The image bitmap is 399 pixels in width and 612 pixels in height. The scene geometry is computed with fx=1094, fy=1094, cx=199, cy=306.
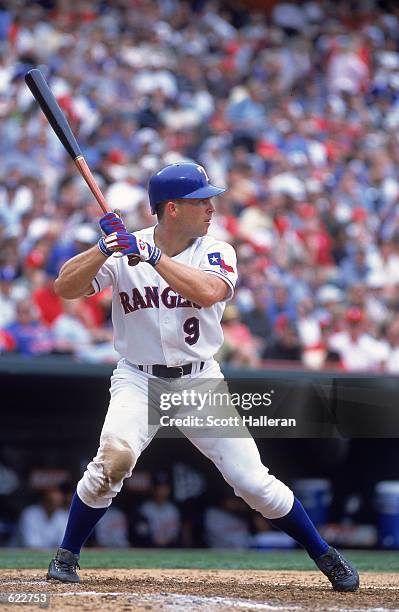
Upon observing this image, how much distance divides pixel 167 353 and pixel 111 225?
582mm

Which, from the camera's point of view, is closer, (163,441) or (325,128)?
(163,441)

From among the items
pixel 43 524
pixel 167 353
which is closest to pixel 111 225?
pixel 167 353

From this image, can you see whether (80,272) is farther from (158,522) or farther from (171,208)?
(158,522)

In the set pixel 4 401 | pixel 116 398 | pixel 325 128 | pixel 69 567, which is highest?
pixel 325 128

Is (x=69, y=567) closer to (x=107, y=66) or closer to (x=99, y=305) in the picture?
(x=99, y=305)

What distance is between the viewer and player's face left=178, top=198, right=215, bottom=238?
173 inches

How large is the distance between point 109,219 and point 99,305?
416cm

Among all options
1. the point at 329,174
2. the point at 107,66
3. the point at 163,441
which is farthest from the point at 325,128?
the point at 163,441

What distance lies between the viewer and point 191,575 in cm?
Result: 512

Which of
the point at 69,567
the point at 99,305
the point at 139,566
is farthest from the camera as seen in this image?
the point at 99,305

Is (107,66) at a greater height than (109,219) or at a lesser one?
greater

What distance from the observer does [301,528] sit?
435cm

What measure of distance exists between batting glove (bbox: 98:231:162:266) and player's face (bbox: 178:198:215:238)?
16.5 inches

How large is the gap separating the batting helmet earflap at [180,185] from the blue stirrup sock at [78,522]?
1244 mm
